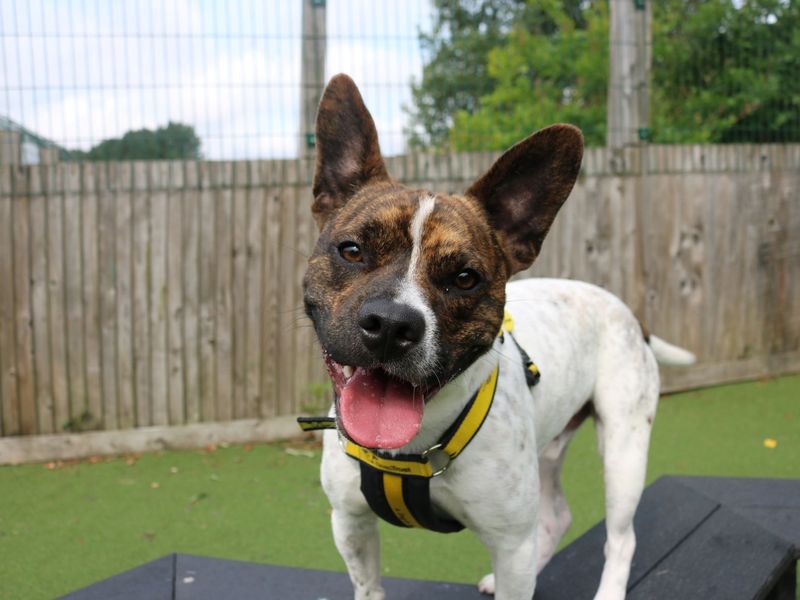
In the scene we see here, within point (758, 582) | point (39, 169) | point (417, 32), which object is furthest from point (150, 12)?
point (758, 582)

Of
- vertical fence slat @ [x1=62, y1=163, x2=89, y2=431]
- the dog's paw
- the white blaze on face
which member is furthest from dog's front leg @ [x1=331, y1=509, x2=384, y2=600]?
vertical fence slat @ [x1=62, y1=163, x2=89, y2=431]

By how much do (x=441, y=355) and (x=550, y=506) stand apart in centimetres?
158

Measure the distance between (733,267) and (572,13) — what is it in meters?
6.91

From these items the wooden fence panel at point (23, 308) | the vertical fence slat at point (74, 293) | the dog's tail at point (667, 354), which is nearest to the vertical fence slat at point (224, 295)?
the vertical fence slat at point (74, 293)

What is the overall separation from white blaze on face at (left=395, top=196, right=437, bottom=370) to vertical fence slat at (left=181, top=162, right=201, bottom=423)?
357 cm

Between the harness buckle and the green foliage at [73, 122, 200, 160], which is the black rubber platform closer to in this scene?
the harness buckle

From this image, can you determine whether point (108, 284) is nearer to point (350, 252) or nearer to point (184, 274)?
point (184, 274)

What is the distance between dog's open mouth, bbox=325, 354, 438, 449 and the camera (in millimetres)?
2037

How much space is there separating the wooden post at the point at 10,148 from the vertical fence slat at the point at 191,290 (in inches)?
40.9

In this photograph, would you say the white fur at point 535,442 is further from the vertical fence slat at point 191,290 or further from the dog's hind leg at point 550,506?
the vertical fence slat at point 191,290

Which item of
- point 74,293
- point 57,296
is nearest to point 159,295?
point 74,293

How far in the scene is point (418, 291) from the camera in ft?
6.80

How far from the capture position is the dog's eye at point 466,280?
220cm

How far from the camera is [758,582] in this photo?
2.93 meters
